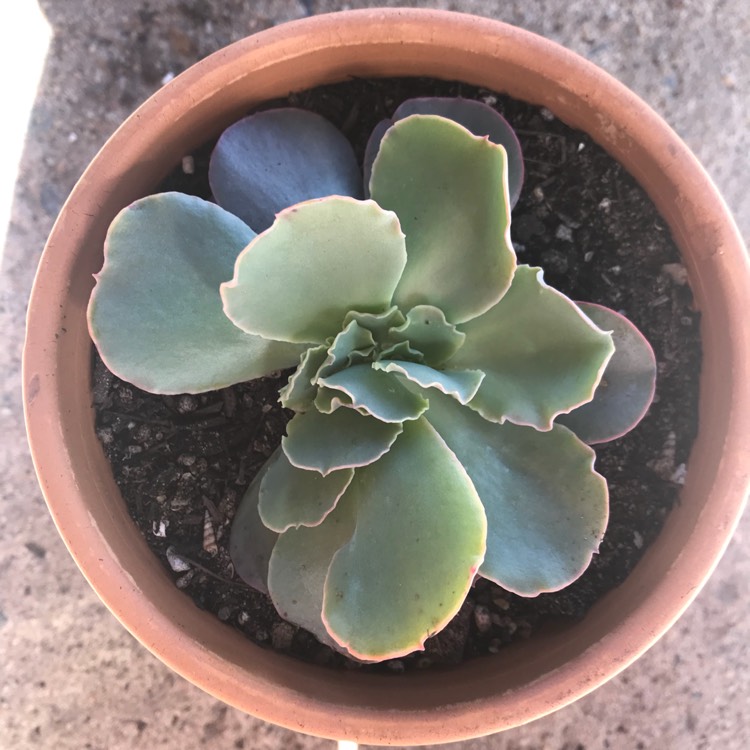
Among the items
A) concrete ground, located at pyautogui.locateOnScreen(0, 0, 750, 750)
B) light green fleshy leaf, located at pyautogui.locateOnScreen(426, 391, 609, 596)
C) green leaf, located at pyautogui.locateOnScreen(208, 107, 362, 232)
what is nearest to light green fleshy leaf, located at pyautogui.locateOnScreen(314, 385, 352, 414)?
light green fleshy leaf, located at pyautogui.locateOnScreen(426, 391, 609, 596)

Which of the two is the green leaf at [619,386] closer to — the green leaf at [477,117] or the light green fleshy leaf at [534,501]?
the light green fleshy leaf at [534,501]

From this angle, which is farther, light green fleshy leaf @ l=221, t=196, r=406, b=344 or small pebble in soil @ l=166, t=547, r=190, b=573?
small pebble in soil @ l=166, t=547, r=190, b=573

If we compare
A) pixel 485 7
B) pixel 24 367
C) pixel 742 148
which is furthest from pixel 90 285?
pixel 742 148

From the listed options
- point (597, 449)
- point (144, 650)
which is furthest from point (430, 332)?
point (144, 650)

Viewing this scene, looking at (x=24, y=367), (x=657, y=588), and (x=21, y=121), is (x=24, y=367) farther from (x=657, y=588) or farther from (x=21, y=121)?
(x=657, y=588)

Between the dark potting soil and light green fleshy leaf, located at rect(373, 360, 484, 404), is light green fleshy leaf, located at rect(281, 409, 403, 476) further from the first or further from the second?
the dark potting soil

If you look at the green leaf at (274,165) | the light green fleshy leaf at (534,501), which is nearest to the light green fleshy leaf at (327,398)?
the light green fleshy leaf at (534,501)

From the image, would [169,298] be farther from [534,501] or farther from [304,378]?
[534,501]
